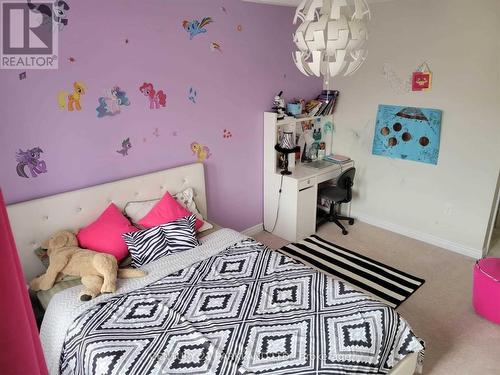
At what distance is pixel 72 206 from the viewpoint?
265 cm

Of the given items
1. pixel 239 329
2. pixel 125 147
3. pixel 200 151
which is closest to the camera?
pixel 239 329

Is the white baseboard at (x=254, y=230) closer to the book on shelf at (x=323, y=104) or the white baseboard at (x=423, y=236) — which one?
the white baseboard at (x=423, y=236)

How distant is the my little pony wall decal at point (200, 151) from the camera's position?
333 centimetres

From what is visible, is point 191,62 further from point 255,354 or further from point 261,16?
point 255,354

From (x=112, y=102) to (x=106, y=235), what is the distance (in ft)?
3.19

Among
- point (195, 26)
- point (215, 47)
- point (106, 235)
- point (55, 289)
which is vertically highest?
point (195, 26)

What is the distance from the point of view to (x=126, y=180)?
9.52 ft

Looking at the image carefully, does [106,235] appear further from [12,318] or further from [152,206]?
[12,318]

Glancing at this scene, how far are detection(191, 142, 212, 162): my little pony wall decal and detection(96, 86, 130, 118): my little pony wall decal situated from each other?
0.74 meters

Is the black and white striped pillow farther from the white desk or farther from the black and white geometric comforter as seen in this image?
the white desk

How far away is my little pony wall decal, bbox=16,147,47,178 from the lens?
2428mm

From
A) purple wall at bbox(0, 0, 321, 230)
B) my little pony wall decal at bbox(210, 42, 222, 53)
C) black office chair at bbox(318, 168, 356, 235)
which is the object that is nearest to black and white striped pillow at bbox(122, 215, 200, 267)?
purple wall at bbox(0, 0, 321, 230)

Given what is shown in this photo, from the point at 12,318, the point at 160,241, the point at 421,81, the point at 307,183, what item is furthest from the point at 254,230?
the point at 12,318

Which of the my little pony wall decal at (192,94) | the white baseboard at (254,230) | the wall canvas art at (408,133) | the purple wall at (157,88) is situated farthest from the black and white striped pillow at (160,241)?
the wall canvas art at (408,133)
